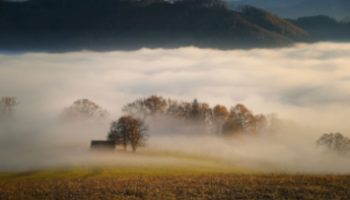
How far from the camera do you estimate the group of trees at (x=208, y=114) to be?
12112cm

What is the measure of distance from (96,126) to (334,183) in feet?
311

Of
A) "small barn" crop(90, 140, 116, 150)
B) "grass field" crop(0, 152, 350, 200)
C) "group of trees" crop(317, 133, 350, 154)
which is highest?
"group of trees" crop(317, 133, 350, 154)

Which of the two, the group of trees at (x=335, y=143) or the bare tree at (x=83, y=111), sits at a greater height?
the bare tree at (x=83, y=111)

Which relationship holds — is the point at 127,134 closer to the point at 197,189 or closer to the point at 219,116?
the point at 219,116

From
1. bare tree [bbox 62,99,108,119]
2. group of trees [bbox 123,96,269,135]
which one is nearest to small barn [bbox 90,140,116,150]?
group of trees [bbox 123,96,269,135]

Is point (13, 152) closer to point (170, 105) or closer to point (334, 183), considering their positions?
point (170, 105)

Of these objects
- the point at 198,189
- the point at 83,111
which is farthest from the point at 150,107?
the point at 198,189

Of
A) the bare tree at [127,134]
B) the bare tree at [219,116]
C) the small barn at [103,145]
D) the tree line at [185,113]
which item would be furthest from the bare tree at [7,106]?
the bare tree at [219,116]

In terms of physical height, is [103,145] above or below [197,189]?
above

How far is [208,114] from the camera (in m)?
136

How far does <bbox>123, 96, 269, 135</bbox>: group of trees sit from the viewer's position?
397 feet

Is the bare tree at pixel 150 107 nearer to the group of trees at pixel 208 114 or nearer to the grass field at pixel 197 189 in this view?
the group of trees at pixel 208 114

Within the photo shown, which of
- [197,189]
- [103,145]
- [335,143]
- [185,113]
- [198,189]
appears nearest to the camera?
[198,189]

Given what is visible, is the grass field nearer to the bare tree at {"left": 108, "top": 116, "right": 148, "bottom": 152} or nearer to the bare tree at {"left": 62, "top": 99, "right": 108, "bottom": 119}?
the bare tree at {"left": 108, "top": 116, "right": 148, "bottom": 152}
